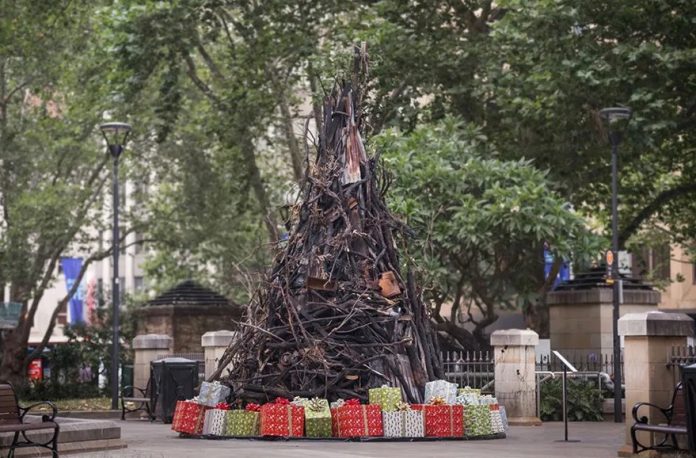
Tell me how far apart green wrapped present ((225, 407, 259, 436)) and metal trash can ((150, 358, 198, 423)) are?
6239mm

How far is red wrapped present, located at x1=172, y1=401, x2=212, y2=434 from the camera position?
20.5m

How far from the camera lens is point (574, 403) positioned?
27031mm

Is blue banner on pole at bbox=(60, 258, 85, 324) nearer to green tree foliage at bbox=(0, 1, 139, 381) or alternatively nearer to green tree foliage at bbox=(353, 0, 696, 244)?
green tree foliage at bbox=(0, 1, 139, 381)

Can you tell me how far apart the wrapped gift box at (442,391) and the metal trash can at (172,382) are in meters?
7.36

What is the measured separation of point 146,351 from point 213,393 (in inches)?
402

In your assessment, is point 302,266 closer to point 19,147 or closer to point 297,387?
point 297,387

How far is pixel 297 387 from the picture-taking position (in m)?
Answer: 20.4

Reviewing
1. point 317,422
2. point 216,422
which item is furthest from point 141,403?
point 317,422

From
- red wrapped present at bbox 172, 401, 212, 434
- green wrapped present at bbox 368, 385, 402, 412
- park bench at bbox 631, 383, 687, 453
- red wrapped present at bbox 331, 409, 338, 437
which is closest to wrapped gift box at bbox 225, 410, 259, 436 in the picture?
red wrapped present at bbox 172, 401, 212, 434

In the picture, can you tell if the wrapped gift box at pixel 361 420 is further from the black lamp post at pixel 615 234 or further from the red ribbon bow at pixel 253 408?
the black lamp post at pixel 615 234

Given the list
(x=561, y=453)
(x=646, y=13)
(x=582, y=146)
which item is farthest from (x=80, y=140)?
(x=561, y=453)

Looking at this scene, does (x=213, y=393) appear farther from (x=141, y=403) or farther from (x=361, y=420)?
(x=141, y=403)

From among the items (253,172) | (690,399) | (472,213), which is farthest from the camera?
(253,172)

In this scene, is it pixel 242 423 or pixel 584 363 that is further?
pixel 584 363
